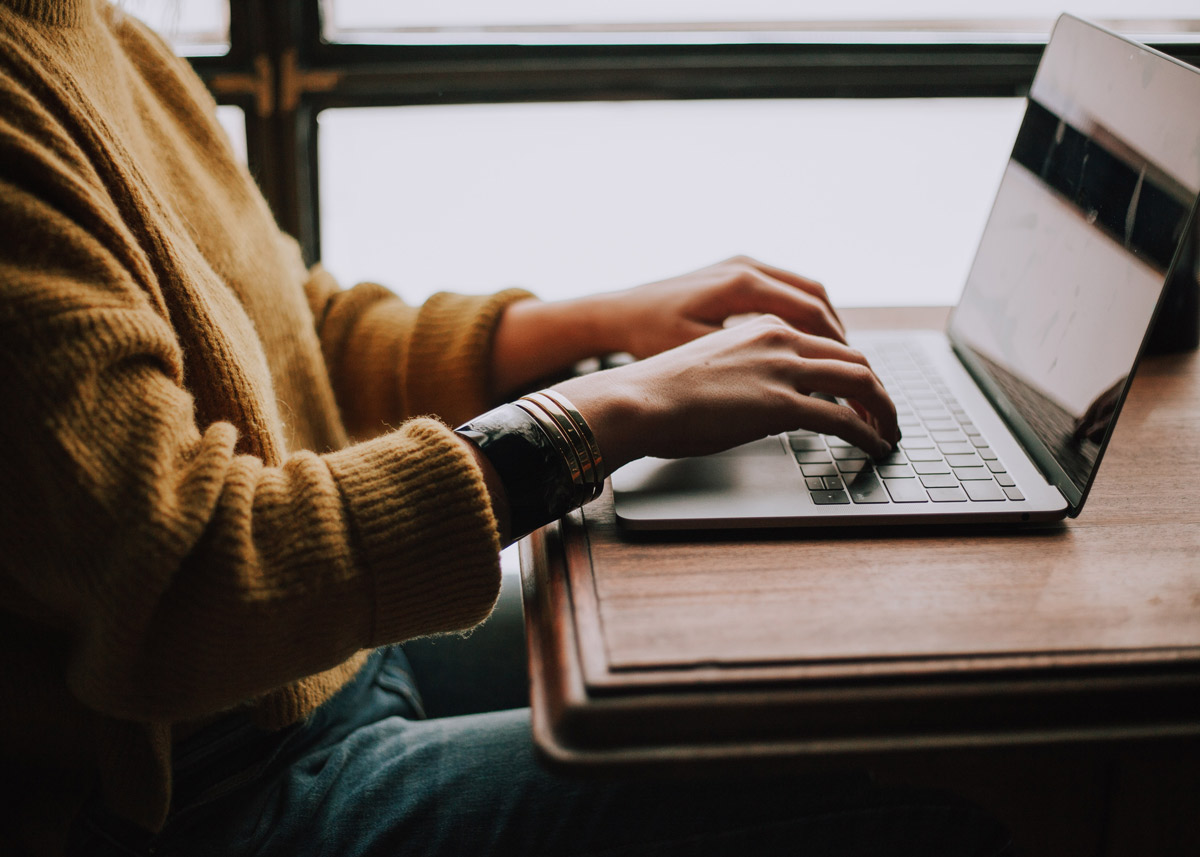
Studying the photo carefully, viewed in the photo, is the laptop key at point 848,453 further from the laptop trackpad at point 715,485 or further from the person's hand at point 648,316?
the person's hand at point 648,316

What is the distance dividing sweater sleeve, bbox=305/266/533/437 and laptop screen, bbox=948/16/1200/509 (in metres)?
0.49

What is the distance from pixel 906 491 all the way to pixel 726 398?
0.15 metres

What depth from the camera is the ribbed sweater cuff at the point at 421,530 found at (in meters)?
0.52

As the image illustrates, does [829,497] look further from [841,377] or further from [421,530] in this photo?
[421,530]

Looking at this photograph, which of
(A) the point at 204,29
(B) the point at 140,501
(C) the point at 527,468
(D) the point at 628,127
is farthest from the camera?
(D) the point at 628,127

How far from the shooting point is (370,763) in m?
0.66

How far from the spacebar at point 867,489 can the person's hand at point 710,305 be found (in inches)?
7.5

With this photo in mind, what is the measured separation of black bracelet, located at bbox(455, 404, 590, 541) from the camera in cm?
57

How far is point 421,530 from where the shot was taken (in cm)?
53

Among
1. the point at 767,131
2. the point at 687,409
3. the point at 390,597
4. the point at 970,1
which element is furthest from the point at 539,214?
the point at 390,597

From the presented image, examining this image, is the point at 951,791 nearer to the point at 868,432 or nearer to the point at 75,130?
the point at 868,432

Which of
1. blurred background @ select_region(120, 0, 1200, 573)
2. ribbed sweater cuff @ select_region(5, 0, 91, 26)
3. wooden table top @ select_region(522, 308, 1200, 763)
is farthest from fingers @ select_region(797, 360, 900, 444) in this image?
blurred background @ select_region(120, 0, 1200, 573)

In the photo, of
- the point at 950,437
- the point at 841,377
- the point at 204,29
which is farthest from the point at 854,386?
the point at 204,29

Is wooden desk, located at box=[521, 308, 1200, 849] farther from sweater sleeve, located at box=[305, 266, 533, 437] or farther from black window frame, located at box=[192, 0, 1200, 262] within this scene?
black window frame, located at box=[192, 0, 1200, 262]
